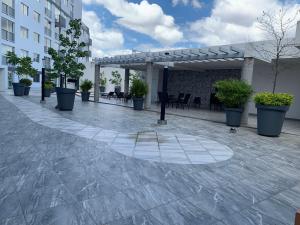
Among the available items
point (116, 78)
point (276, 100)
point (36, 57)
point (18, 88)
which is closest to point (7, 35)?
point (36, 57)

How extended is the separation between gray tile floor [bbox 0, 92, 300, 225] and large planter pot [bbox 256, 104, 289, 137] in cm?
195

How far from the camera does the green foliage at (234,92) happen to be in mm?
8461

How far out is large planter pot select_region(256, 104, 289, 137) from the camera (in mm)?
7219

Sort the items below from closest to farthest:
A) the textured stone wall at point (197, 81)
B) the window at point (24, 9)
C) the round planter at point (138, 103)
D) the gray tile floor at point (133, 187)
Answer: the gray tile floor at point (133, 187) → the round planter at point (138, 103) → the textured stone wall at point (197, 81) → the window at point (24, 9)

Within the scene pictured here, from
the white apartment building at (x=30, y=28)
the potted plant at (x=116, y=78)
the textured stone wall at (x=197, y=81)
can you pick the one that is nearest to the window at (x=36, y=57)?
the white apartment building at (x=30, y=28)

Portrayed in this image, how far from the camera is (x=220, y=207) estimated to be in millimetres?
2773

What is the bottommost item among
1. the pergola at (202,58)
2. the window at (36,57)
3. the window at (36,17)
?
the pergola at (202,58)

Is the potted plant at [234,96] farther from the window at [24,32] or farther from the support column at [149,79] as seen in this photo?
the window at [24,32]

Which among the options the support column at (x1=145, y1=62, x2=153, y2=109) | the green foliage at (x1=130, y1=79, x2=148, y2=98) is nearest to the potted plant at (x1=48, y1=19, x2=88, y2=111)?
the green foliage at (x1=130, y1=79, x2=148, y2=98)

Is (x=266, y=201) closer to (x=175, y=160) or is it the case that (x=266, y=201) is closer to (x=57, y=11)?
(x=175, y=160)

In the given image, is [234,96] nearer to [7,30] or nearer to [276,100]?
[276,100]

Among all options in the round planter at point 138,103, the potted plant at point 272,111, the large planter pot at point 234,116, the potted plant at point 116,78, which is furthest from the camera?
the potted plant at point 116,78

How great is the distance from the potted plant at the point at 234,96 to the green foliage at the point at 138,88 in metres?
4.54

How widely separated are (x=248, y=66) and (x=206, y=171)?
6319mm
